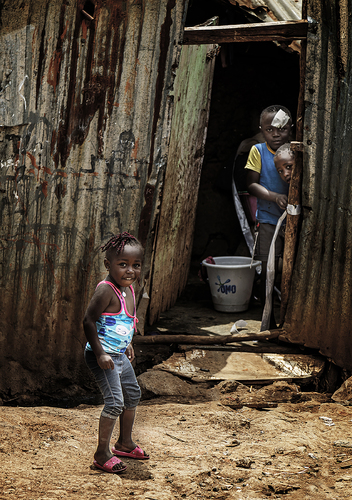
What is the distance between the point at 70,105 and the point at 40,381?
2061 millimetres

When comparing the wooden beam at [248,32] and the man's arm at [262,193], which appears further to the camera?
the man's arm at [262,193]

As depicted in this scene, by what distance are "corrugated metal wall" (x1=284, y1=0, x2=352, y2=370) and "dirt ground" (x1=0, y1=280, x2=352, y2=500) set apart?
0.58 meters

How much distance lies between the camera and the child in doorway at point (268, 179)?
15.5 feet

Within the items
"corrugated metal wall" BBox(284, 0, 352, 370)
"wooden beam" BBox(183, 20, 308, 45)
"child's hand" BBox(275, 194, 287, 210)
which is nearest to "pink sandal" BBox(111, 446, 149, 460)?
"corrugated metal wall" BBox(284, 0, 352, 370)

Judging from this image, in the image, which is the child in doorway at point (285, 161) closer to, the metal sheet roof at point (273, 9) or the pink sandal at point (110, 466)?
the metal sheet roof at point (273, 9)

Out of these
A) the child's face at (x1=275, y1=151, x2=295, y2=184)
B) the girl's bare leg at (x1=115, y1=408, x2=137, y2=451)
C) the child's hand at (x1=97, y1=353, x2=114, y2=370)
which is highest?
the child's face at (x1=275, y1=151, x2=295, y2=184)

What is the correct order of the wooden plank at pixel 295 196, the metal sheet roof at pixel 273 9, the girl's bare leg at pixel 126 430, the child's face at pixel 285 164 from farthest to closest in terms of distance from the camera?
the metal sheet roof at pixel 273 9, the child's face at pixel 285 164, the wooden plank at pixel 295 196, the girl's bare leg at pixel 126 430

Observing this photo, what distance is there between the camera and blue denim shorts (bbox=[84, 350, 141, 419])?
2.49 metres

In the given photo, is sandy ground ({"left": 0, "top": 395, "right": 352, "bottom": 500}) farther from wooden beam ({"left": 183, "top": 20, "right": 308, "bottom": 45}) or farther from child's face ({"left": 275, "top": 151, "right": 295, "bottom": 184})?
wooden beam ({"left": 183, "top": 20, "right": 308, "bottom": 45})

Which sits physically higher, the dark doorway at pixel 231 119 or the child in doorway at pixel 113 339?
the dark doorway at pixel 231 119

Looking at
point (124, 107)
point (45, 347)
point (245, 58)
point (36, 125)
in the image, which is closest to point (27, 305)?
point (45, 347)

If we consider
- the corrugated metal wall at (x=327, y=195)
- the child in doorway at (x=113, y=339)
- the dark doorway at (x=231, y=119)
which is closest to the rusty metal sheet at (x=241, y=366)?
the corrugated metal wall at (x=327, y=195)

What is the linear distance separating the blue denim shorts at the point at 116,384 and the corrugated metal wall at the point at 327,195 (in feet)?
6.31

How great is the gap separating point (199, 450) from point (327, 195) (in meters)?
2.20
